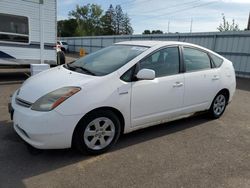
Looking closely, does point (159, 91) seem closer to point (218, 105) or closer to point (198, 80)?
point (198, 80)

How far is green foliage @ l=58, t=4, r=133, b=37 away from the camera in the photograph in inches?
2368

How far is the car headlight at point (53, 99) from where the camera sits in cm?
293

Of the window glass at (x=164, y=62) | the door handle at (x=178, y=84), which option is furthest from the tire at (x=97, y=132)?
the door handle at (x=178, y=84)

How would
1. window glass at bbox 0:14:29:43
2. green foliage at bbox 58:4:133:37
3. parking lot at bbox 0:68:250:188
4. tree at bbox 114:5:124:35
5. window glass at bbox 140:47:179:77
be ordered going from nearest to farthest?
parking lot at bbox 0:68:250:188
window glass at bbox 140:47:179:77
window glass at bbox 0:14:29:43
green foliage at bbox 58:4:133:37
tree at bbox 114:5:124:35

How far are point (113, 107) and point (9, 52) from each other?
6.58 meters

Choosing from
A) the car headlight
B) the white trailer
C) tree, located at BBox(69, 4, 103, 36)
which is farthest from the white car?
tree, located at BBox(69, 4, 103, 36)

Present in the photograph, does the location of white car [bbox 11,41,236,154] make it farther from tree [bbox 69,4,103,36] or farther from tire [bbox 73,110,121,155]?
tree [bbox 69,4,103,36]

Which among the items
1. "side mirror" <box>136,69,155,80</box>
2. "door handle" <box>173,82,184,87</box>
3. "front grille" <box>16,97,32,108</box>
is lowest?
Result: "front grille" <box>16,97,32,108</box>

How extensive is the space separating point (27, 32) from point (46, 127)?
699 centimetres

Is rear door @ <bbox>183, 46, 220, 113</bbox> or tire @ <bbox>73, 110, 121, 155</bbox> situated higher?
rear door @ <bbox>183, 46, 220, 113</bbox>

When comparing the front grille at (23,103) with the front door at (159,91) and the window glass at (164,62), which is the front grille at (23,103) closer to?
the front door at (159,91)

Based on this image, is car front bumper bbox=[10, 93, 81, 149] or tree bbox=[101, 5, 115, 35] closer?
car front bumper bbox=[10, 93, 81, 149]

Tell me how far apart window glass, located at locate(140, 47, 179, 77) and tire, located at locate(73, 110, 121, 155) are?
0.97 metres

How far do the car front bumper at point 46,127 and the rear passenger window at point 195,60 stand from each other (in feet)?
7.58
